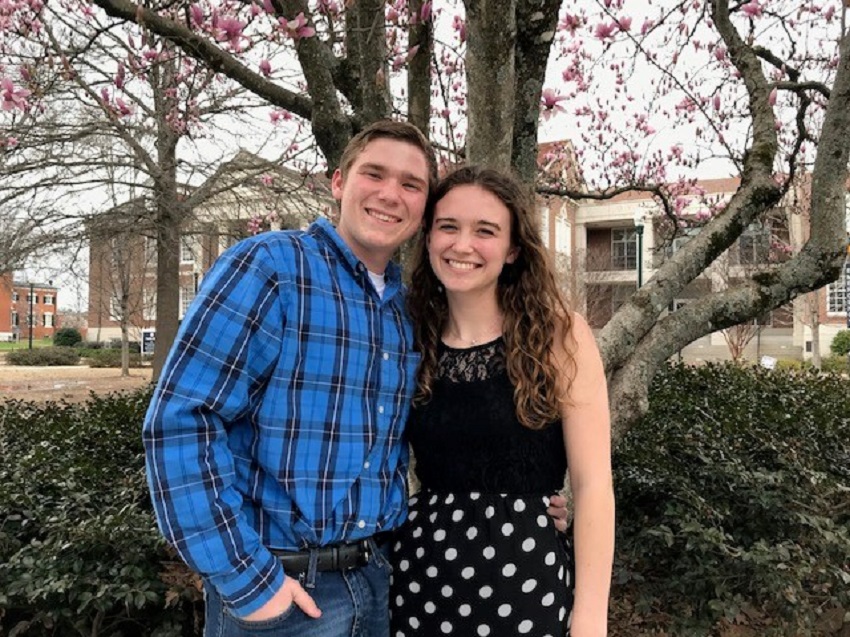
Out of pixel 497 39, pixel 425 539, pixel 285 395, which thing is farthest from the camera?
pixel 497 39

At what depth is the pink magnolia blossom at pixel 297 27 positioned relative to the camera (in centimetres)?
290

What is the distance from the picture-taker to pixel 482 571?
5.49 feet

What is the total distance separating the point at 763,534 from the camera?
132 inches

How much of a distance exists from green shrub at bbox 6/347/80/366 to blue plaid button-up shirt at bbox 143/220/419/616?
101 feet

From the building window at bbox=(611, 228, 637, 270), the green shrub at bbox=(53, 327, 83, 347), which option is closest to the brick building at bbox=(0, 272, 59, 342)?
the green shrub at bbox=(53, 327, 83, 347)

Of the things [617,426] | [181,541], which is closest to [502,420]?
[181,541]

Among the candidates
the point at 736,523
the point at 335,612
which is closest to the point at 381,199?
the point at 335,612

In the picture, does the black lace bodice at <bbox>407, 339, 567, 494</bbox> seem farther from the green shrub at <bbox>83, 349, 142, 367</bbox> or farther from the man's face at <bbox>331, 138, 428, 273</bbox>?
the green shrub at <bbox>83, 349, 142, 367</bbox>

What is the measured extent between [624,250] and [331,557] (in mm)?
37228

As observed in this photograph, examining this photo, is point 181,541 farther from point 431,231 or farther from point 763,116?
point 763,116

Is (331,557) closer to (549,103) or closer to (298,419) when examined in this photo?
(298,419)

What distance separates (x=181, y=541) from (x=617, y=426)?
2.15m

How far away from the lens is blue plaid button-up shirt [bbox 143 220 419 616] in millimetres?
1386

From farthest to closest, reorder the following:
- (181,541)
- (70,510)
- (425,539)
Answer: (70,510) → (425,539) → (181,541)
